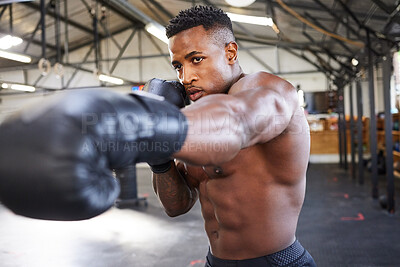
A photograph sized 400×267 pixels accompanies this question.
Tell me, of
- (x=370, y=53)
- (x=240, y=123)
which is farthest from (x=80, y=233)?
(x=370, y=53)

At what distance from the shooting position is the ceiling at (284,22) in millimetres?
5145

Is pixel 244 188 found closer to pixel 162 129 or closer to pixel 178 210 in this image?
pixel 178 210

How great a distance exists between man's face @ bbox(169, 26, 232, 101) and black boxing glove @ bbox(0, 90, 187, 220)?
→ 0.57 meters

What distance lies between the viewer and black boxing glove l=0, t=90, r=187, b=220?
40 cm

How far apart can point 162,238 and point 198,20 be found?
363 cm

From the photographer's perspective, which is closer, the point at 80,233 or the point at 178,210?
the point at 178,210

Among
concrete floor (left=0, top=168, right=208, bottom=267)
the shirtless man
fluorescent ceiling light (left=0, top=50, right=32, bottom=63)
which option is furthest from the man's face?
fluorescent ceiling light (left=0, top=50, right=32, bottom=63)

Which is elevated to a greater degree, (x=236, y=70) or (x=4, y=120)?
(x=236, y=70)

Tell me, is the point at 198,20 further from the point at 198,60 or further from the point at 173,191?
the point at 173,191

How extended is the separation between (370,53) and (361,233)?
11.0 feet

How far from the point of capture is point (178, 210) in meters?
1.34

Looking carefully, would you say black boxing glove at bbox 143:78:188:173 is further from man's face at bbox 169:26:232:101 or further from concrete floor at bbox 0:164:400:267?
concrete floor at bbox 0:164:400:267

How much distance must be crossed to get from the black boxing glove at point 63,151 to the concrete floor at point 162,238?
321 cm

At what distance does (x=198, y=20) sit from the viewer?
3.37 ft
